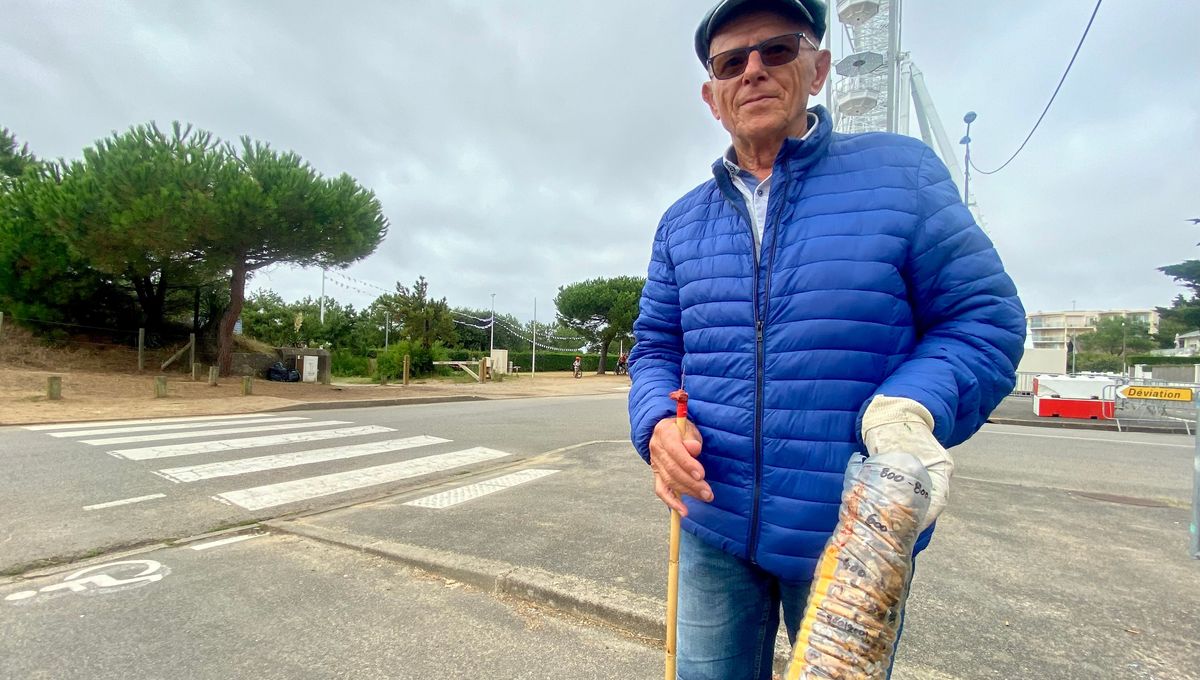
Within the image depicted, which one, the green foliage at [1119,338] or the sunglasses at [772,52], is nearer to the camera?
the sunglasses at [772,52]

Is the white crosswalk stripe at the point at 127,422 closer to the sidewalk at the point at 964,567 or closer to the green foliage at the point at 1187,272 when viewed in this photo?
the sidewalk at the point at 964,567

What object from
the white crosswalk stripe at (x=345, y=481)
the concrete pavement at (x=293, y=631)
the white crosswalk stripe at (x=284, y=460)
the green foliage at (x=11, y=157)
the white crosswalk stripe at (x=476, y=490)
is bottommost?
the concrete pavement at (x=293, y=631)

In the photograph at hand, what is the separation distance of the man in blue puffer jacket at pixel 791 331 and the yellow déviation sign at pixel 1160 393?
15160mm

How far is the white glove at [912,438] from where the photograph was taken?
939mm

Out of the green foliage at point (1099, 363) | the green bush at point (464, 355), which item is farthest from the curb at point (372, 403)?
the green foliage at point (1099, 363)

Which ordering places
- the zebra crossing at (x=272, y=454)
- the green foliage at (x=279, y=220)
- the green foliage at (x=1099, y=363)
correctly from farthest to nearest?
the green foliage at (x=1099, y=363) < the green foliage at (x=279, y=220) < the zebra crossing at (x=272, y=454)

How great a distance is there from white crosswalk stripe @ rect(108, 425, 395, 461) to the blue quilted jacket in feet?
24.5

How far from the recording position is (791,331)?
1279mm

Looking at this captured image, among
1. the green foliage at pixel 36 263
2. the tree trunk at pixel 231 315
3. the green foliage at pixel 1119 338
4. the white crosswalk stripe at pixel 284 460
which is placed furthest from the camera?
the green foliage at pixel 1119 338

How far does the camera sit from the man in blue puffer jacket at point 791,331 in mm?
1168

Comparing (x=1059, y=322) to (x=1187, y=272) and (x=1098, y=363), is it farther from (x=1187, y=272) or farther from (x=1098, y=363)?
(x=1187, y=272)

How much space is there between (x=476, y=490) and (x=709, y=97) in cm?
454

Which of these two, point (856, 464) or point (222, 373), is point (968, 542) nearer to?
point (856, 464)

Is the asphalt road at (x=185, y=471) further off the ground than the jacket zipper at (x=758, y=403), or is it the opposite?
the jacket zipper at (x=758, y=403)
